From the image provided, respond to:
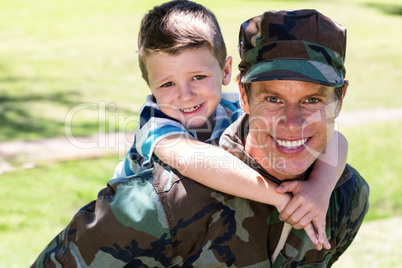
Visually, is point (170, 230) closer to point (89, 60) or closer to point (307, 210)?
point (307, 210)

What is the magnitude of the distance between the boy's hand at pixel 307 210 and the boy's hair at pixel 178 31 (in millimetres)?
1181

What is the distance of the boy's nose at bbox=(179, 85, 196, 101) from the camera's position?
126 inches

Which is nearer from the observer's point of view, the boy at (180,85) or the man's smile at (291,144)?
the man's smile at (291,144)

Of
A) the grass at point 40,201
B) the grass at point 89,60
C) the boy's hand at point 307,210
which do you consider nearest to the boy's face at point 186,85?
the boy's hand at point 307,210

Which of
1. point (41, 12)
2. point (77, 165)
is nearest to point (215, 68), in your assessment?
point (77, 165)

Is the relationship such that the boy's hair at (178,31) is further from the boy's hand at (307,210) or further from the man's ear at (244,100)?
the boy's hand at (307,210)

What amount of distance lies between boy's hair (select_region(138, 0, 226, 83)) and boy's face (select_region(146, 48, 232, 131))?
5cm

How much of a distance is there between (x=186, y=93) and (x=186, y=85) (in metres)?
0.06

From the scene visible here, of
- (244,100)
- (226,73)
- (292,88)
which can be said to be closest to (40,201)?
(226,73)

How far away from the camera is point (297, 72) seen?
87.4 inches

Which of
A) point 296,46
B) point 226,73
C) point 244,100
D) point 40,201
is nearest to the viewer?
point 296,46

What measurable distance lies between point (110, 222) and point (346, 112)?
8262 mm

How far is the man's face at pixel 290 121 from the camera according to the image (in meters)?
2.30

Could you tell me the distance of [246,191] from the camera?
2369 millimetres
